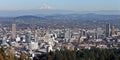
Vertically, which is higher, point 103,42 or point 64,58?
point 64,58

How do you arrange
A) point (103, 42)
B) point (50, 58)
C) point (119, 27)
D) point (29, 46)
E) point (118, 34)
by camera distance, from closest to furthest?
1. point (50, 58)
2. point (29, 46)
3. point (103, 42)
4. point (118, 34)
5. point (119, 27)

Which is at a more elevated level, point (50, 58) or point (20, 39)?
point (50, 58)

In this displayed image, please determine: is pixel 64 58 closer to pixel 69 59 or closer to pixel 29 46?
pixel 69 59

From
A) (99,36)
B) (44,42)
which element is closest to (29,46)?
(44,42)

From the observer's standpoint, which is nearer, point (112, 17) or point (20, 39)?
point (20, 39)

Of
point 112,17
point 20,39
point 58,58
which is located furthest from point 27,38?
point 112,17

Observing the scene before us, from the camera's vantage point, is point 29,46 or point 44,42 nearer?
point 29,46

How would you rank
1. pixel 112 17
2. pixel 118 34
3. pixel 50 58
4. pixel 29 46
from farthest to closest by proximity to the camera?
pixel 112 17, pixel 118 34, pixel 29 46, pixel 50 58

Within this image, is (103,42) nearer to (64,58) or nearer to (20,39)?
(20,39)

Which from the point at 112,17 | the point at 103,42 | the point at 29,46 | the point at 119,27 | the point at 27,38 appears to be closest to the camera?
the point at 29,46
